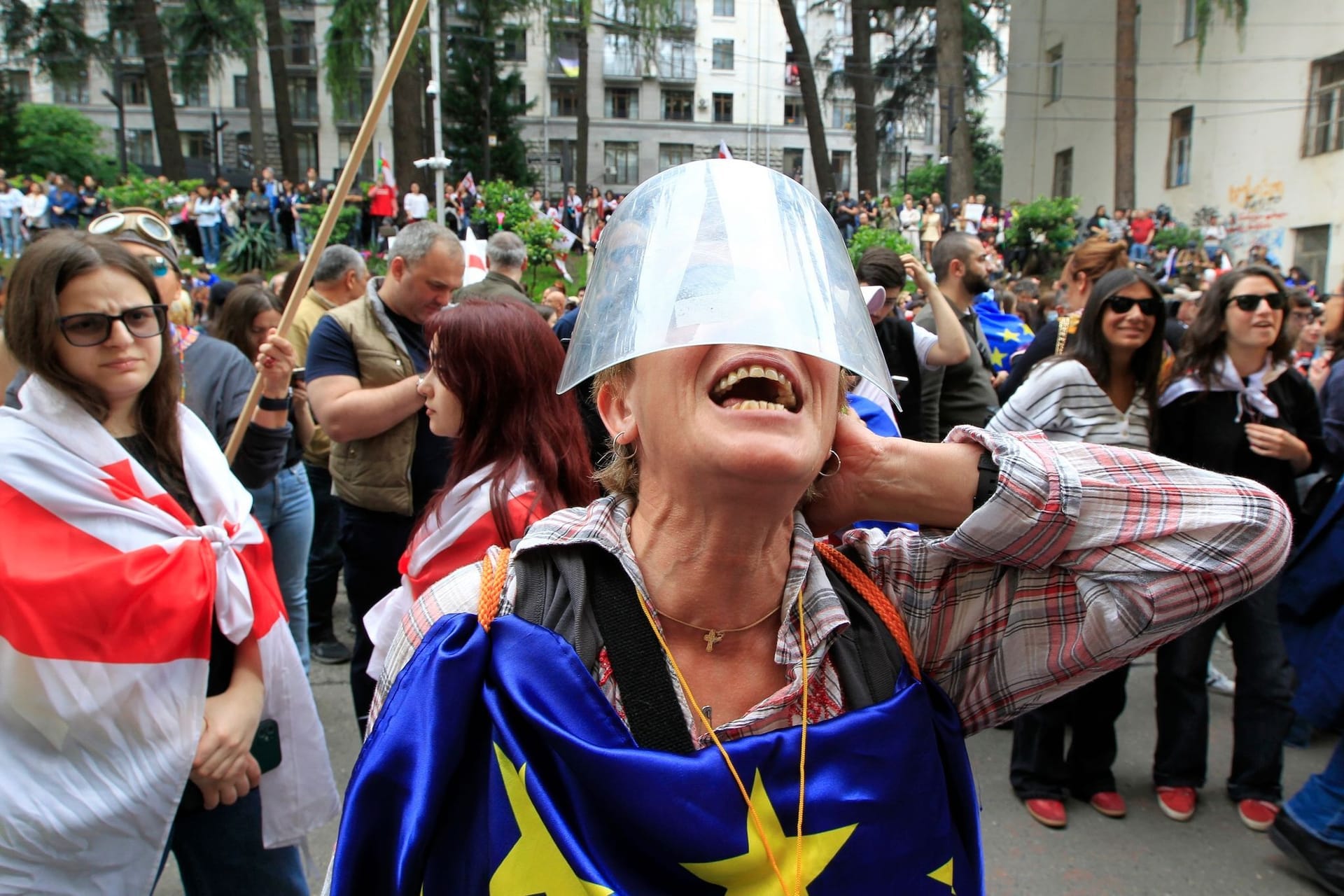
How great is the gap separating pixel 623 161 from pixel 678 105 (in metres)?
4.84

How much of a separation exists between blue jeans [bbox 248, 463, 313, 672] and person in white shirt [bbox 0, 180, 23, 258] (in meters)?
19.9

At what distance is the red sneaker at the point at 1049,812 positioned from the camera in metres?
3.68

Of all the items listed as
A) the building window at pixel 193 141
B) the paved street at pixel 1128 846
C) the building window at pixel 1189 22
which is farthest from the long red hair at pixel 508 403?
the building window at pixel 193 141

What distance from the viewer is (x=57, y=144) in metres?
35.4

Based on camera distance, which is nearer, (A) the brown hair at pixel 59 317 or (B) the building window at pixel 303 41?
(A) the brown hair at pixel 59 317

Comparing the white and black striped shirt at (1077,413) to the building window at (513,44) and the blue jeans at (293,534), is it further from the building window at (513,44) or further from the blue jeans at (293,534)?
the building window at (513,44)

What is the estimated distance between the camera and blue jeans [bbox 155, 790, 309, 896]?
213cm

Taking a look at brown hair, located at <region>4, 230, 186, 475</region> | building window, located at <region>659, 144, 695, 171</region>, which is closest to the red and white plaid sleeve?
brown hair, located at <region>4, 230, 186, 475</region>

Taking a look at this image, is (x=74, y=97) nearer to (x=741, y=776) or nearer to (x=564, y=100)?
(x=564, y=100)

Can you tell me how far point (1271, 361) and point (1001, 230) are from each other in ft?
65.9

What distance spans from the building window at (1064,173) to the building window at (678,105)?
25465mm

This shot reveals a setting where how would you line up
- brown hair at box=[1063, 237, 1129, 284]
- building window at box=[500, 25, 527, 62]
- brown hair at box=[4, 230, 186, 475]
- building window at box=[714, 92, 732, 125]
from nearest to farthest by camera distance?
brown hair at box=[4, 230, 186, 475], brown hair at box=[1063, 237, 1129, 284], building window at box=[500, 25, 527, 62], building window at box=[714, 92, 732, 125]

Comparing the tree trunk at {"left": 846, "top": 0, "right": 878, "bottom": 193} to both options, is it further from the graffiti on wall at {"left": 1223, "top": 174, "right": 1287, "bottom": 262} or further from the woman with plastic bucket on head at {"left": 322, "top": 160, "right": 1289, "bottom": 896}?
the woman with plastic bucket on head at {"left": 322, "top": 160, "right": 1289, "bottom": 896}

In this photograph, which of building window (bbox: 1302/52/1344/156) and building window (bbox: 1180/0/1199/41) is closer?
building window (bbox: 1302/52/1344/156)
